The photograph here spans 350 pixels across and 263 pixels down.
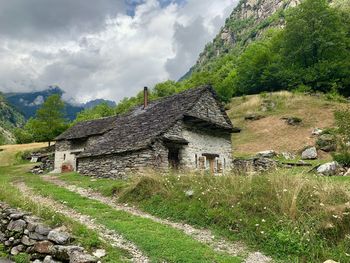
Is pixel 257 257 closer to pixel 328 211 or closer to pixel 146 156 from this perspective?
pixel 328 211

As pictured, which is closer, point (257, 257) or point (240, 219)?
point (257, 257)

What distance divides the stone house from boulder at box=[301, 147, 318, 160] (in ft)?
20.1

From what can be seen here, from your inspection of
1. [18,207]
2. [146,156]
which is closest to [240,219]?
[18,207]

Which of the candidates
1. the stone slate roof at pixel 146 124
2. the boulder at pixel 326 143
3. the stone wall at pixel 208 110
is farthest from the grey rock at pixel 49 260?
the boulder at pixel 326 143

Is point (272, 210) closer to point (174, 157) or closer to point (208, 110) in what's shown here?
point (174, 157)

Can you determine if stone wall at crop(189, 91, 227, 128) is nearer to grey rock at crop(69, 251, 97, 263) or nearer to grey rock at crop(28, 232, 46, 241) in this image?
grey rock at crop(28, 232, 46, 241)

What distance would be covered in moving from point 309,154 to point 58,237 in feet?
76.7

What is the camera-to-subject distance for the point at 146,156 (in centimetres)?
2034

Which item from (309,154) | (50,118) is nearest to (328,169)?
(309,154)

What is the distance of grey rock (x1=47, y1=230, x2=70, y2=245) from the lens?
26.5 feet

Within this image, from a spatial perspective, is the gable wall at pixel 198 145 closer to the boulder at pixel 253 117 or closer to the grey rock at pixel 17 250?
the grey rock at pixel 17 250

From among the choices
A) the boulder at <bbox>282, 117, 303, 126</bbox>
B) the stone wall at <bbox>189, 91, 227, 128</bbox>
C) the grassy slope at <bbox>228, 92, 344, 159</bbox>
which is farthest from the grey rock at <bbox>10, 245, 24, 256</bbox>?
the boulder at <bbox>282, 117, 303, 126</bbox>

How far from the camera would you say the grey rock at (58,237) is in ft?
26.5

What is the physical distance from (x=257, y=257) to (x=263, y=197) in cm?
229
